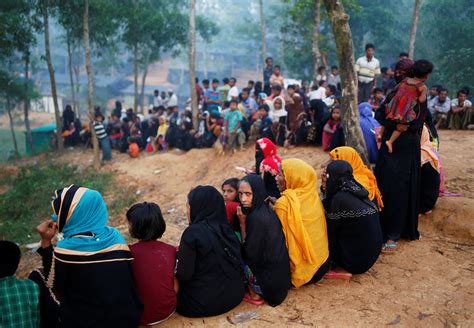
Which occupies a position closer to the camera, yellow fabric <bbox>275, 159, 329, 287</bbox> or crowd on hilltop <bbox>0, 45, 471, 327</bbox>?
crowd on hilltop <bbox>0, 45, 471, 327</bbox>

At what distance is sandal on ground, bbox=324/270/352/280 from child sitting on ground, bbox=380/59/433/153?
1558 mm

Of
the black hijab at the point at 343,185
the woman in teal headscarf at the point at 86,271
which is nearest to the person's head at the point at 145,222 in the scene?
the woman in teal headscarf at the point at 86,271

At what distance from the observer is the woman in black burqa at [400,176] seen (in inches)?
165

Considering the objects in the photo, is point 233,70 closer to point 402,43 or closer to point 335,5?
point 402,43

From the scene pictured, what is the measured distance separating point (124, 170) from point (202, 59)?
27.8 metres

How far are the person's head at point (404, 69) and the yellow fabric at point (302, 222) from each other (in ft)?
5.05

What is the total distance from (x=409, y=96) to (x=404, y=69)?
333 millimetres

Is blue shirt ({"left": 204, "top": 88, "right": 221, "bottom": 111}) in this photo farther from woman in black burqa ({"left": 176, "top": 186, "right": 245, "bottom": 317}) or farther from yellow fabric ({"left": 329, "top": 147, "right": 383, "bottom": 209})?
woman in black burqa ({"left": 176, "top": 186, "right": 245, "bottom": 317})

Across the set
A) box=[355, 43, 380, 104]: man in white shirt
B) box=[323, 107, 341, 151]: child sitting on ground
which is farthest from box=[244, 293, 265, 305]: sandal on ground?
box=[355, 43, 380, 104]: man in white shirt

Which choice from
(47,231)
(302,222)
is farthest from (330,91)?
(47,231)

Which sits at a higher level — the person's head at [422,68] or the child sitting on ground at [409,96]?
the person's head at [422,68]

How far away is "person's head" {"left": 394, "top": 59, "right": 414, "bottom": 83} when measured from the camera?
4.07 metres

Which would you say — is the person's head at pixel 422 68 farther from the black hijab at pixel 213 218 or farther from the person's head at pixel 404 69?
the black hijab at pixel 213 218

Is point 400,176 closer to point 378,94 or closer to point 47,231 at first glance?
point 47,231
